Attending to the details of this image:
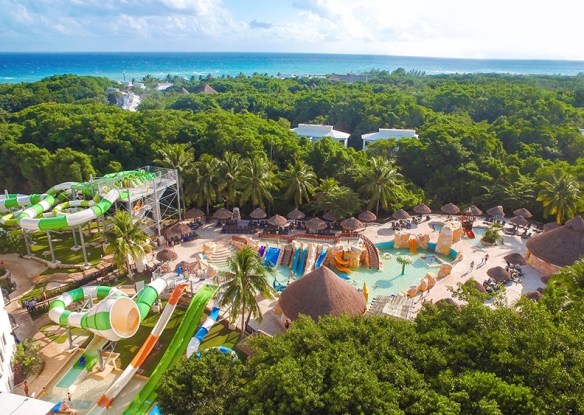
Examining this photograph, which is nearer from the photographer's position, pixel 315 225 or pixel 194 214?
pixel 315 225

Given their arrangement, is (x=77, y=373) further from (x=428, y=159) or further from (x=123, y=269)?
(x=428, y=159)

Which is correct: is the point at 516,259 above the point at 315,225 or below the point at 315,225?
below

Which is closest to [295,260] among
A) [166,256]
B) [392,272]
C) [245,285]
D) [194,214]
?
[392,272]

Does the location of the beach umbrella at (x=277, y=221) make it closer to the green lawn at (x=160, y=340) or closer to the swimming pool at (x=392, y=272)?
the swimming pool at (x=392, y=272)

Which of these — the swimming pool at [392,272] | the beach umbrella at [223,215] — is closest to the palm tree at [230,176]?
the beach umbrella at [223,215]

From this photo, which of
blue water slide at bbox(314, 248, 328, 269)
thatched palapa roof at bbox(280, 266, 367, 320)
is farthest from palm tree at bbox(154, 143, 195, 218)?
thatched palapa roof at bbox(280, 266, 367, 320)

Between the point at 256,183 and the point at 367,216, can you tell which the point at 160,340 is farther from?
the point at 367,216

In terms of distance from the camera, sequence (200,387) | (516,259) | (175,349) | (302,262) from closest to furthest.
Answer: (200,387) < (175,349) < (516,259) < (302,262)

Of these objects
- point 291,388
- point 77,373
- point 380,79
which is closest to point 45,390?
point 77,373
